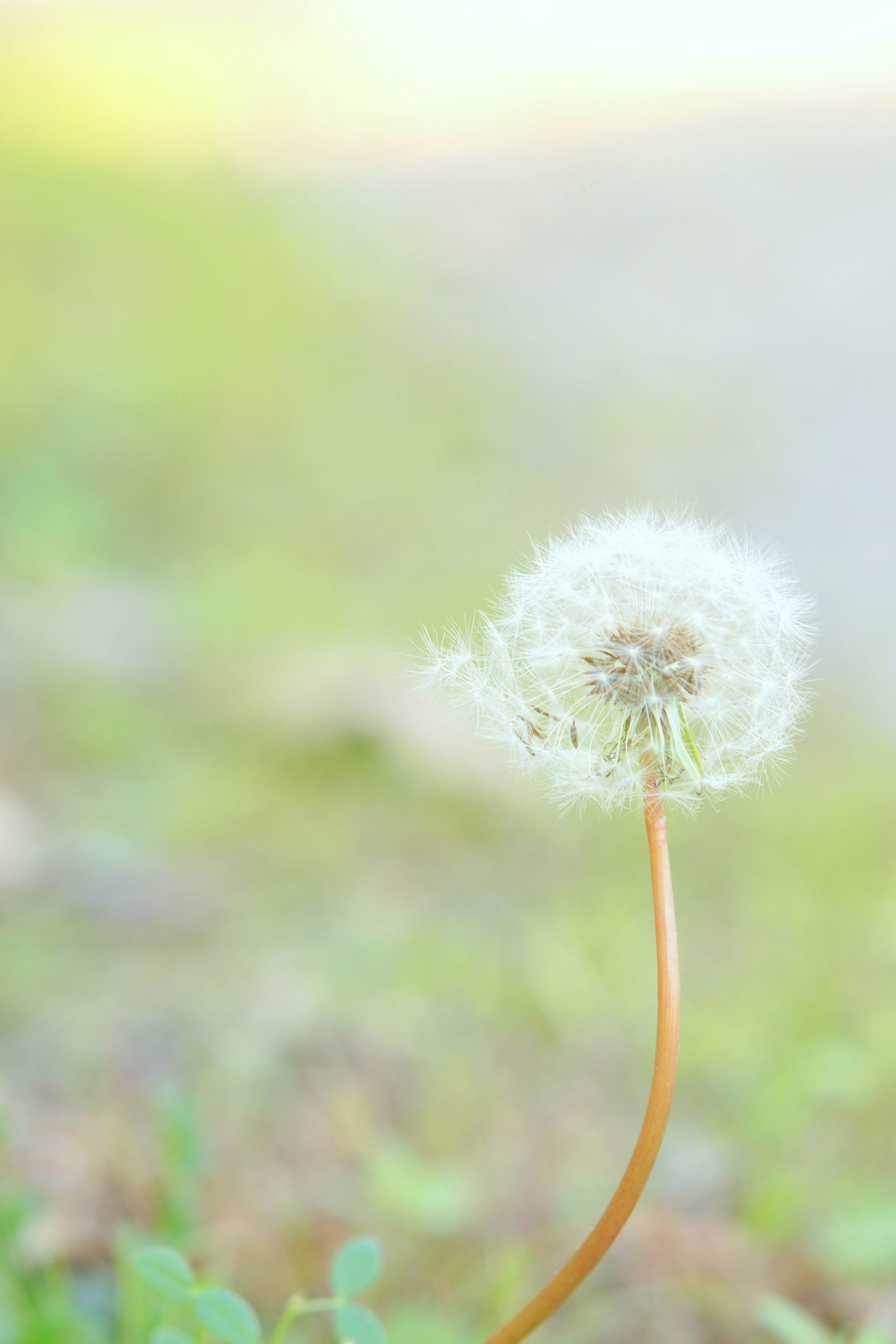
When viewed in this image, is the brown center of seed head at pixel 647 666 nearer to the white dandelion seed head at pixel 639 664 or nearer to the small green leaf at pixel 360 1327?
the white dandelion seed head at pixel 639 664

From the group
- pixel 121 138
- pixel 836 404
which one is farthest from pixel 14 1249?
pixel 121 138

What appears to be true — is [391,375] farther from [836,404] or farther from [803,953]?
[803,953]

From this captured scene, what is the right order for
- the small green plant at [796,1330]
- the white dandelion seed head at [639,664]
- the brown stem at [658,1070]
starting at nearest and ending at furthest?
the brown stem at [658,1070] → the white dandelion seed head at [639,664] → the small green plant at [796,1330]

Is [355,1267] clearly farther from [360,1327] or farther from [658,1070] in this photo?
[658,1070]

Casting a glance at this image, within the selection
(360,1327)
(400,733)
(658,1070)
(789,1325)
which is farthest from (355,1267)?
(400,733)

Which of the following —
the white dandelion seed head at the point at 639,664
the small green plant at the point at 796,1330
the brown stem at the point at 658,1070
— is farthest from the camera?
the small green plant at the point at 796,1330

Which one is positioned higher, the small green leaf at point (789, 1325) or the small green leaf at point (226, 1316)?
the small green leaf at point (226, 1316)

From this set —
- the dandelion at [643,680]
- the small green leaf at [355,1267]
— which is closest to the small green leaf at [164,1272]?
the small green leaf at [355,1267]

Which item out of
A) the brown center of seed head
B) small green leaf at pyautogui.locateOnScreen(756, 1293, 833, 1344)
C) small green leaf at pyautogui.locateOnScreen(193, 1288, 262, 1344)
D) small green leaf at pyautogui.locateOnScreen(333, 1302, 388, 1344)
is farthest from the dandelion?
small green leaf at pyautogui.locateOnScreen(756, 1293, 833, 1344)

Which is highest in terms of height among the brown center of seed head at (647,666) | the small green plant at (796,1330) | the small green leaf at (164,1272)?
the brown center of seed head at (647,666)
